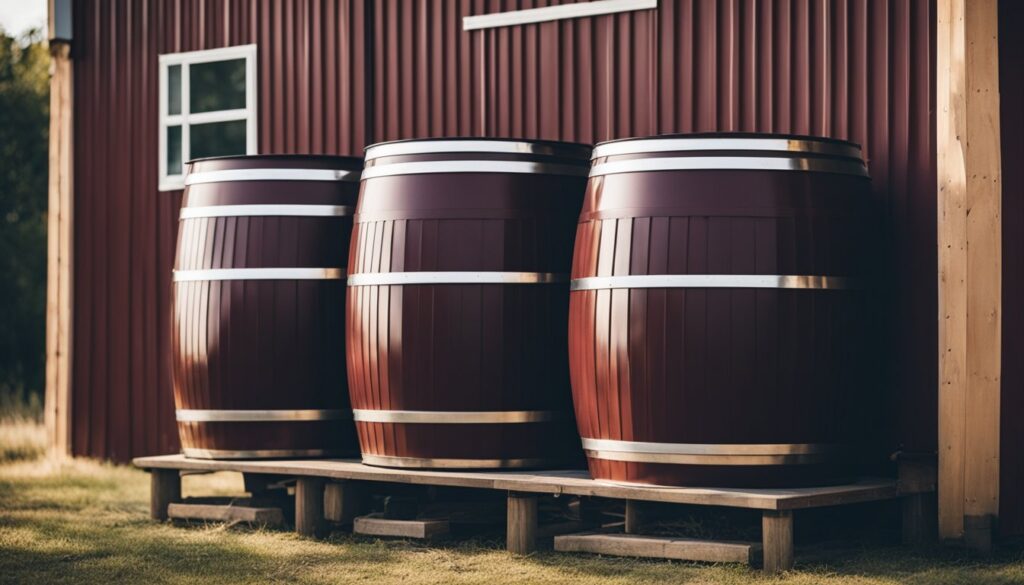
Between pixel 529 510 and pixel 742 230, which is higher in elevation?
pixel 742 230

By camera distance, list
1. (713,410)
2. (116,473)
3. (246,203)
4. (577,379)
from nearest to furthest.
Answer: (713,410) → (577,379) → (246,203) → (116,473)

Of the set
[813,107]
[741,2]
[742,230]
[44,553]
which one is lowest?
[44,553]

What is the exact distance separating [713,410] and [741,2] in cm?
281

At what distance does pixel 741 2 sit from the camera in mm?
8602

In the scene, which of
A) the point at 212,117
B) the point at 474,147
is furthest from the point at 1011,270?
the point at 212,117

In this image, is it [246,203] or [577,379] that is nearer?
[577,379]

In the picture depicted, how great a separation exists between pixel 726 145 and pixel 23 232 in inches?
741

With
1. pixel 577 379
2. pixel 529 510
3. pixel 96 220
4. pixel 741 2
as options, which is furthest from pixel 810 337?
pixel 96 220

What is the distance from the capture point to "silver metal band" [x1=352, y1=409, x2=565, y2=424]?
7.59m

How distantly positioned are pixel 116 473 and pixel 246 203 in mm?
3744

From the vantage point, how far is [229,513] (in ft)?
28.5

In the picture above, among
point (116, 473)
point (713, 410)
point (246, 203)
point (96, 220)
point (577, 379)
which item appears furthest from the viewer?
point (96, 220)

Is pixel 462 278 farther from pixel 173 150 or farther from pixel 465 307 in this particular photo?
pixel 173 150

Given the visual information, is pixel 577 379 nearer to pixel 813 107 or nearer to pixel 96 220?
pixel 813 107
